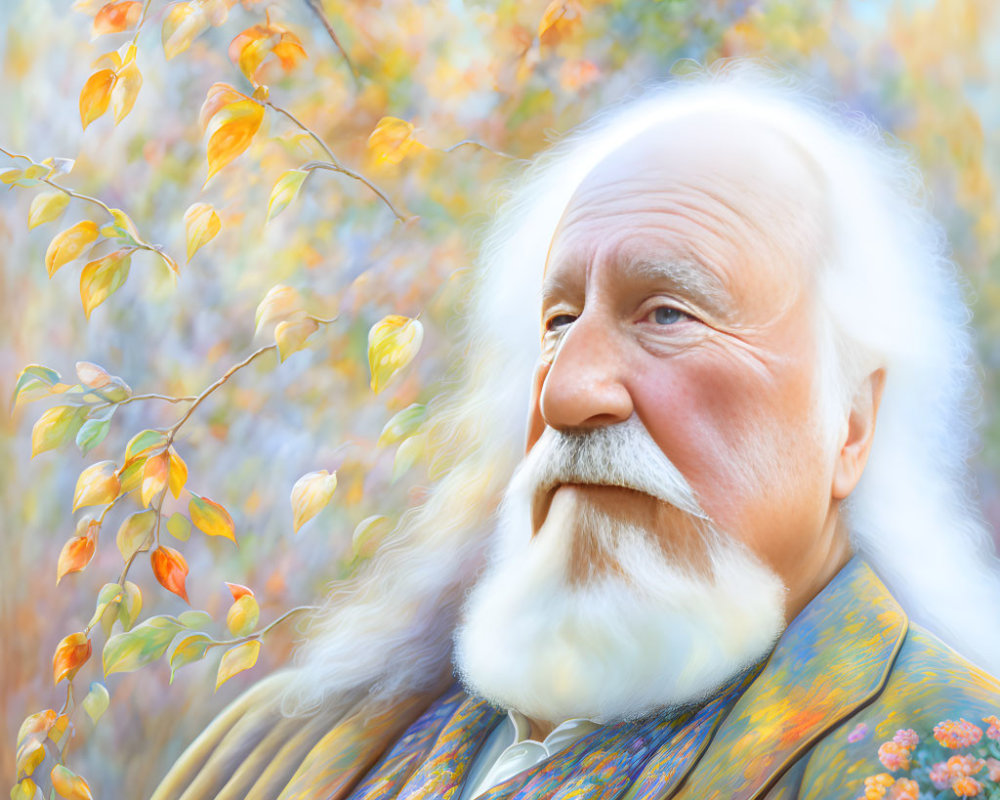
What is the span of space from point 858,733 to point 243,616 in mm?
914

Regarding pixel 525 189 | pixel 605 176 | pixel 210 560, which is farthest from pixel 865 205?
pixel 210 560

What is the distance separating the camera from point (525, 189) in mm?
1318

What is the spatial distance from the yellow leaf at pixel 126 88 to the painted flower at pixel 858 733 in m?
1.39

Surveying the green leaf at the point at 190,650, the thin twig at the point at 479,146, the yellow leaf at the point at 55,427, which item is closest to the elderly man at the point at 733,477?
the thin twig at the point at 479,146

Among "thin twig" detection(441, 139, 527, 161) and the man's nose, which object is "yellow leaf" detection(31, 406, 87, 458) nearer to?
"thin twig" detection(441, 139, 527, 161)

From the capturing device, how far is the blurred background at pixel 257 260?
133cm

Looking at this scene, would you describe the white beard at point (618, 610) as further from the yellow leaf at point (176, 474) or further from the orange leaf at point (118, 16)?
the orange leaf at point (118, 16)

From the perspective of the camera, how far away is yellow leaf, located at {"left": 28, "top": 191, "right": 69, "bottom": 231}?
157 cm

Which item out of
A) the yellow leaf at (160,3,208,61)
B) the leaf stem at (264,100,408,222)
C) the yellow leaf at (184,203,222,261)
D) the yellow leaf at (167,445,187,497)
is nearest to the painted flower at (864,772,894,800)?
the leaf stem at (264,100,408,222)

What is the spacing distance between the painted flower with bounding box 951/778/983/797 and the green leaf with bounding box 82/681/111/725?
1210mm

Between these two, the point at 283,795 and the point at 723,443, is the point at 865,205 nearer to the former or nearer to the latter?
the point at 723,443

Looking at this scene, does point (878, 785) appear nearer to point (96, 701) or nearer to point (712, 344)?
point (712, 344)

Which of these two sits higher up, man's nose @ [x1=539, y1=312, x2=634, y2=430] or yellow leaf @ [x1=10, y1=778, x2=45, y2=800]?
man's nose @ [x1=539, y1=312, x2=634, y2=430]

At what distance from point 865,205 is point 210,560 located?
105cm
